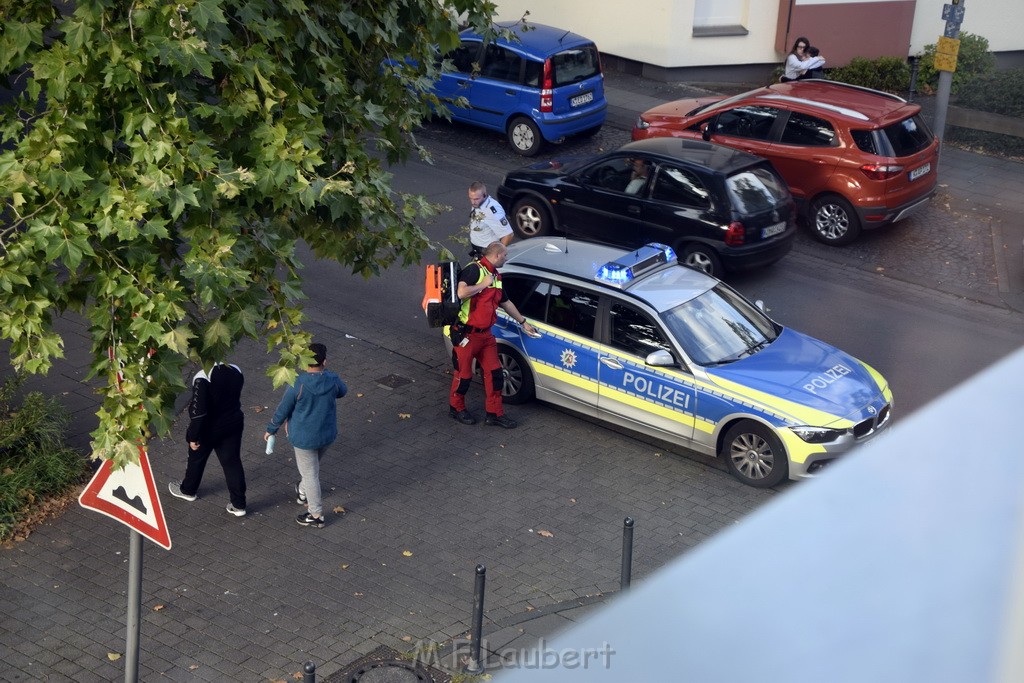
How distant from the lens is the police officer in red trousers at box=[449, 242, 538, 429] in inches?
394

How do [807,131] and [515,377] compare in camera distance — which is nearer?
[515,377]

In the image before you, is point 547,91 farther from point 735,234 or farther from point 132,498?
point 132,498

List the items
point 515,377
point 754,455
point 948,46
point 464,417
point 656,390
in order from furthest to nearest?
1. point 948,46
2. point 515,377
3. point 464,417
4. point 656,390
5. point 754,455

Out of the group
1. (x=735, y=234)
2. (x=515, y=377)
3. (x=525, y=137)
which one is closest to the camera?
(x=515, y=377)

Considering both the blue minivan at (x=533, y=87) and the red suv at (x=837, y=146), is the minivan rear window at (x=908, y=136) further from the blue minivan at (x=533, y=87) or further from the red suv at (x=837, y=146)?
the blue minivan at (x=533, y=87)

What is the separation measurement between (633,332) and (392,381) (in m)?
2.74

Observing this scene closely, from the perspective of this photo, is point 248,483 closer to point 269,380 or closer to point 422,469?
point 422,469

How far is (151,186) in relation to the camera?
584 centimetres

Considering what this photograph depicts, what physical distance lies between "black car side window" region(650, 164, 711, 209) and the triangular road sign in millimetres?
8922

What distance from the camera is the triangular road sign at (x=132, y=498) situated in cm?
591

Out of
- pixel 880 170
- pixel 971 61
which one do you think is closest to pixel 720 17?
pixel 971 61

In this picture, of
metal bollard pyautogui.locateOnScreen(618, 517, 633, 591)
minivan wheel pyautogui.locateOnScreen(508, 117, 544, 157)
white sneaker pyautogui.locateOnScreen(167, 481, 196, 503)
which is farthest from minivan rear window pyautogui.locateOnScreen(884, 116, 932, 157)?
white sneaker pyautogui.locateOnScreen(167, 481, 196, 503)

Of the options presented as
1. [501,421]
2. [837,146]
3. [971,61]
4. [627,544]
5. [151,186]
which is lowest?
[501,421]

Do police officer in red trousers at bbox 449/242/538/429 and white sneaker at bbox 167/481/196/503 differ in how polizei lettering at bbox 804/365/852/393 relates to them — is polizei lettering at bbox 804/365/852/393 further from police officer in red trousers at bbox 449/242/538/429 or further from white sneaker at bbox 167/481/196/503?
white sneaker at bbox 167/481/196/503
